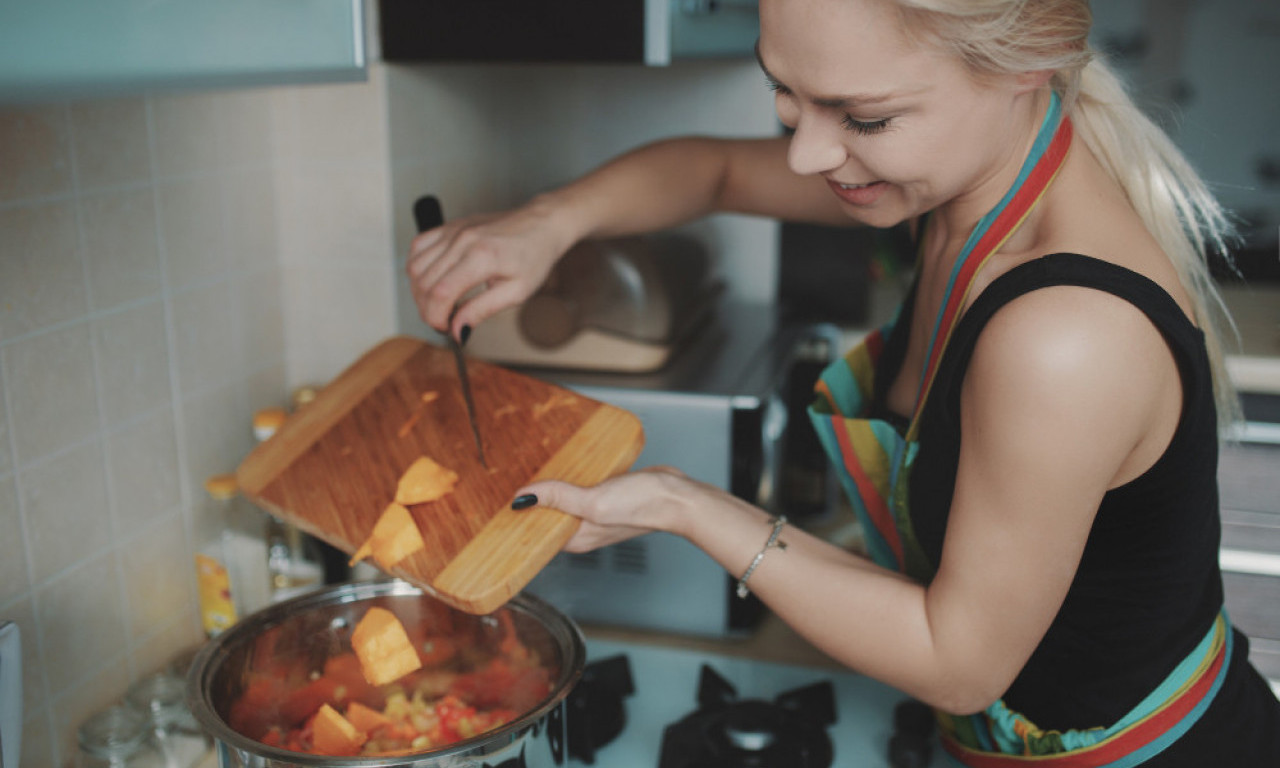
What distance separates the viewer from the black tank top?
2.46 feet

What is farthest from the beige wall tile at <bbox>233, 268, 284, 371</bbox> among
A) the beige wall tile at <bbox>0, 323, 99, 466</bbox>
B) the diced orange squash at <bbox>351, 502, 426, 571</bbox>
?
the diced orange squash at <bbox>351, 502, 426, 571</bbox>

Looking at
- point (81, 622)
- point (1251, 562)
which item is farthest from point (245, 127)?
point (1251, 562)

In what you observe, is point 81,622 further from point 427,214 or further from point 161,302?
point 427,214

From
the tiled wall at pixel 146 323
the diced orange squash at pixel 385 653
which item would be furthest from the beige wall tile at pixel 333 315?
the diced orange squash at pixel 385 653

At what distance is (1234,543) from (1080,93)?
1.16 metres

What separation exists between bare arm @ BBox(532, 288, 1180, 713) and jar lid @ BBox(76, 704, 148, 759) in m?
0.47

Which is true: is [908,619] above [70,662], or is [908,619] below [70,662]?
above

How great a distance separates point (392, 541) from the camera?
34.2 inches

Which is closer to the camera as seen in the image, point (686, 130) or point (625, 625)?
point (625, 625)

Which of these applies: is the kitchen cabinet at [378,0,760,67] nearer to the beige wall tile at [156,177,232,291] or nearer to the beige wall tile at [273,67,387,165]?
Answer: the beige wall tile at [273,67,387,165]

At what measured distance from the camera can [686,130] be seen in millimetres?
1851

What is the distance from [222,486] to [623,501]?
497 mm

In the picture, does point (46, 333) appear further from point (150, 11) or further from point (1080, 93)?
point (1080, 93)

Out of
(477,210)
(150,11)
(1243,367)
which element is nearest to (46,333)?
(150,11)
